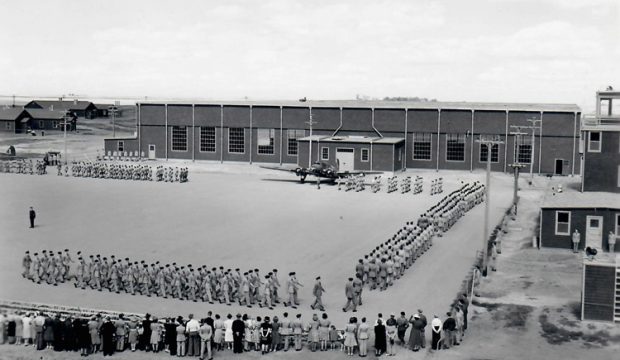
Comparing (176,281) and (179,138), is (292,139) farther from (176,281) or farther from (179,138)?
(176,281)

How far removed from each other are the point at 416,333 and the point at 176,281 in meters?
8.84

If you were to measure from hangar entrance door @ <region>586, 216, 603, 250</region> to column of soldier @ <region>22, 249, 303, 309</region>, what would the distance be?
15.0m

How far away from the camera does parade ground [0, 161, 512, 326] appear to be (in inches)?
1017

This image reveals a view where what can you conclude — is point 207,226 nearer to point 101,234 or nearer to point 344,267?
point 101,234

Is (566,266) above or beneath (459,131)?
beneath

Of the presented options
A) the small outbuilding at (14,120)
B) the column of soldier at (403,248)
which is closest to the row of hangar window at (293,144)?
the column of soldier at (403,248)

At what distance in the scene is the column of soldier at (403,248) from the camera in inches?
1066

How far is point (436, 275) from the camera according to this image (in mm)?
28984

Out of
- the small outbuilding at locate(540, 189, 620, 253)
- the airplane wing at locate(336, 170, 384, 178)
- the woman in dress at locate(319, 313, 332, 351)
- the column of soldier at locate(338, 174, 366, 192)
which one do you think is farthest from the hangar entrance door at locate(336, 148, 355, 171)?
the woman in dress at locate(319, 313, 332, 351)

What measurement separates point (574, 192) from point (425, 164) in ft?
96.6

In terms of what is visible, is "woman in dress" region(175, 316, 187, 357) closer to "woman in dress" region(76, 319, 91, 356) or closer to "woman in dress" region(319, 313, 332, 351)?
"woman in dress" region(76, 319, 91, 356)

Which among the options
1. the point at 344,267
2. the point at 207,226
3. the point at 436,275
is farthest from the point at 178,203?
the point at 436,275

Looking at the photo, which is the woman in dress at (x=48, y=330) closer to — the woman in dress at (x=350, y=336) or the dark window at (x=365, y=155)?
the woman in dress at (x=350, y=336)

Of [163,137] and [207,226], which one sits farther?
[163,137]
